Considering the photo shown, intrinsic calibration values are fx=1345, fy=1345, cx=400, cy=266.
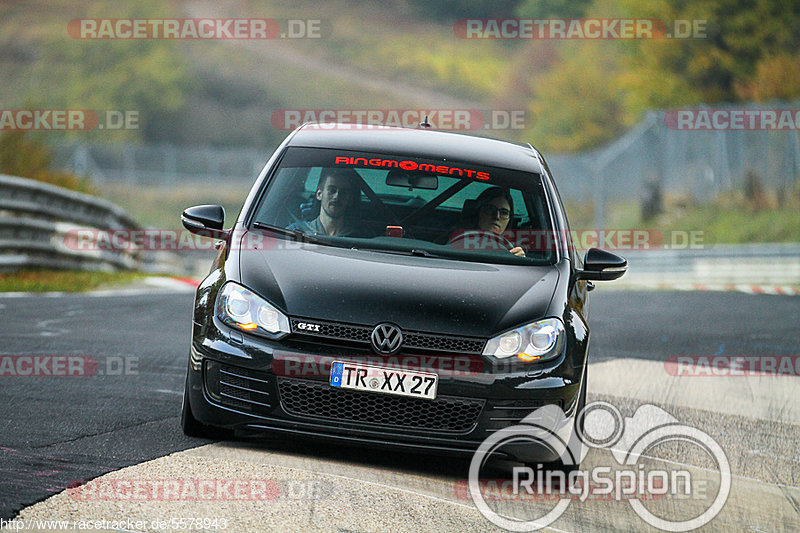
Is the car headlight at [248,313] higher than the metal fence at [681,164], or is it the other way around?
the metal fence at [681,164]

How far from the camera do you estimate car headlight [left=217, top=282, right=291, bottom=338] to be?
20.2ft

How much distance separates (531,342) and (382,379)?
733 mm

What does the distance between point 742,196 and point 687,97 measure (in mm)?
19699

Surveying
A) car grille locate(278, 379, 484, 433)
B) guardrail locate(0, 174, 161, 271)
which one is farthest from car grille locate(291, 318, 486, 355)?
guardrail locate(0, 174, 161, 271)

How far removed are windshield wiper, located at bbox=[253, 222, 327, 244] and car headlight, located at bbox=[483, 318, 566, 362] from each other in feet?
4.13

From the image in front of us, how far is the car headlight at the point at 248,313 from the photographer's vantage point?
6.16 meters

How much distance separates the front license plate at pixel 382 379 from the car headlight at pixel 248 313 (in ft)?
1.04

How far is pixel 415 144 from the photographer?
7.87 m

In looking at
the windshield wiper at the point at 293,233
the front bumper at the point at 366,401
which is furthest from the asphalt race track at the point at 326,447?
the windshield wiper at the point at 293,233

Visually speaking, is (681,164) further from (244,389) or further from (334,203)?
(244,389)

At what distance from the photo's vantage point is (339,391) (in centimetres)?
609

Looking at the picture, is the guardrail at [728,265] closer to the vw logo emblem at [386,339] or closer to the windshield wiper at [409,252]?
the windshield wiper at [409,252]

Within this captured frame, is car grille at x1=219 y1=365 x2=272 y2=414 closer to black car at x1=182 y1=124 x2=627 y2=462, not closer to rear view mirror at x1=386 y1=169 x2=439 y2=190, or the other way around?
black car at x1=182 y1=124 x2=627 y2=462

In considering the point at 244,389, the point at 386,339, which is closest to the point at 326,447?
the point at 244,389
